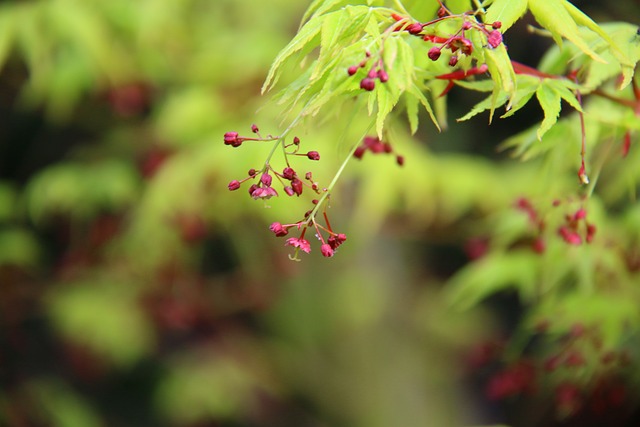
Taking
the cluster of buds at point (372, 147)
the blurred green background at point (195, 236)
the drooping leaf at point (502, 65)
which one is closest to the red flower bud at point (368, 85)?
the drooping leaf at point (502, 65)

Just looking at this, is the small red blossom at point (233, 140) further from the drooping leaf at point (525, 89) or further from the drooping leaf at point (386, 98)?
the drooping leaf at point (525, 89)

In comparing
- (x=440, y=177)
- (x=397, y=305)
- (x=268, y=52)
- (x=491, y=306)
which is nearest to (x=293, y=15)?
(x=268, y=52)

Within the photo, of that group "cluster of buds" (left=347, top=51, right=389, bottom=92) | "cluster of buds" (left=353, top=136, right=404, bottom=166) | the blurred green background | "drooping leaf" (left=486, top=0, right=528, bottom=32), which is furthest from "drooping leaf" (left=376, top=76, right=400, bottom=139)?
the blurred green background

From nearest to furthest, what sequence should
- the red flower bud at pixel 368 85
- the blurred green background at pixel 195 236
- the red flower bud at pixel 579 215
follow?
the red flower bud at pixel 368 85 < the red flower bud at pixel 579 215 < the blurred green background at pixel 195 236

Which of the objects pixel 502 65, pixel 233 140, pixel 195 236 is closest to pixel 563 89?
pixel 502 65

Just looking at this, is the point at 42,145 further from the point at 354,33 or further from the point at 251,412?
the point at 354,33
